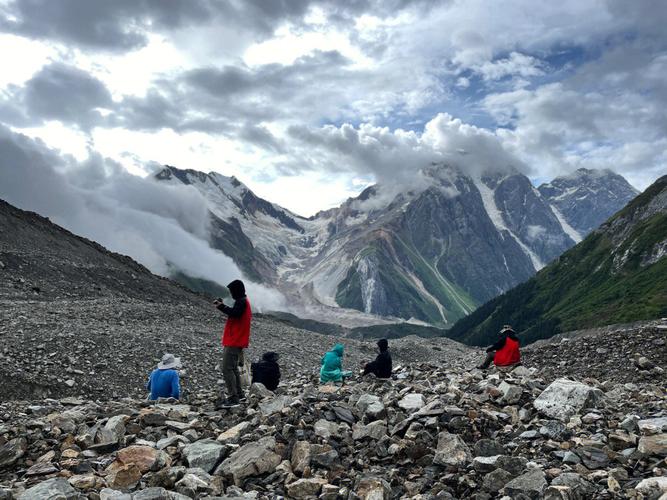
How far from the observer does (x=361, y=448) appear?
40.1ft

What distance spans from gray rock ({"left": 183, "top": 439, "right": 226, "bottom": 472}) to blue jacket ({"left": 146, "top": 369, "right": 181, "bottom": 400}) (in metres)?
7.22

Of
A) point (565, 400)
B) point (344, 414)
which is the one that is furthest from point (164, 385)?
point (565, 400)

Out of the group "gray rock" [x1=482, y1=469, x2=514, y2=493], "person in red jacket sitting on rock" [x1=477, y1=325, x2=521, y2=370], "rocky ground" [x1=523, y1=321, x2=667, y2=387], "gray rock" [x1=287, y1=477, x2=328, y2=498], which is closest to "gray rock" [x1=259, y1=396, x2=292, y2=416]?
"gray rock" [x1=287, y1=477, x2=328, y2=498]

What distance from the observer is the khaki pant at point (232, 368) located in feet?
53.8

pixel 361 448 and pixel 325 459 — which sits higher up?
pixel 361 448

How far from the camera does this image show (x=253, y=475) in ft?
36.3

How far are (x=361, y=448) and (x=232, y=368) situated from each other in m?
5.87

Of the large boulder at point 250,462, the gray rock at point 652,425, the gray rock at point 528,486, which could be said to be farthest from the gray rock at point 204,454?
the gray rock at point 652,425

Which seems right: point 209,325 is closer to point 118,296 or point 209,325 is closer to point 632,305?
point 118,296

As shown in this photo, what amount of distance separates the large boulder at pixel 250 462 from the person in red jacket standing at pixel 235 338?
15.0 ft

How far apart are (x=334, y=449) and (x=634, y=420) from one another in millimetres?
7126

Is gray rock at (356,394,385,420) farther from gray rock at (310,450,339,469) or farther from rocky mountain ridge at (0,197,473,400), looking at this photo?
rocky mountain ridge at (0,197,473,400)

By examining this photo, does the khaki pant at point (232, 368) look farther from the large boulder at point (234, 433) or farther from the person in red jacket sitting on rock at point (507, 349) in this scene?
the person in red jacket sitting on rock at point (507, 349)

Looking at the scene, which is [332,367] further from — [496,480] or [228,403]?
[496,480]
